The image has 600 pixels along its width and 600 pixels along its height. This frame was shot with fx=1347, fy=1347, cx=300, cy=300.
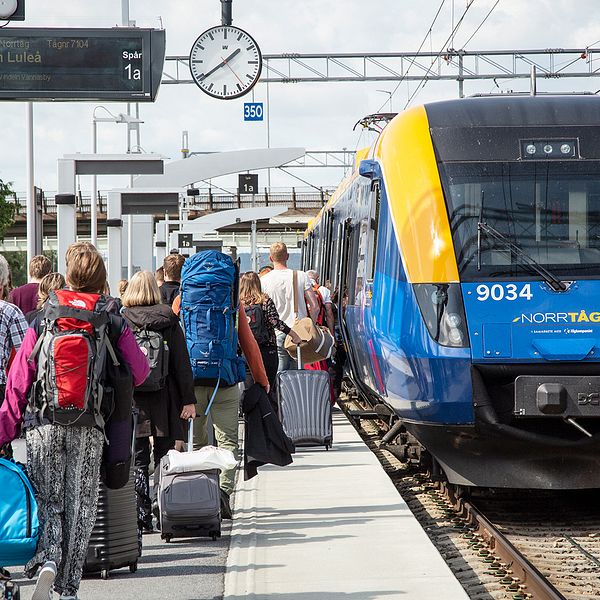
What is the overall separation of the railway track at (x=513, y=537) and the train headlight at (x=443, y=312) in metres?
1.25

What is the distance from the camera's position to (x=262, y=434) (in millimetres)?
8672

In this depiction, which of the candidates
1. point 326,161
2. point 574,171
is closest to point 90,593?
point 574,171

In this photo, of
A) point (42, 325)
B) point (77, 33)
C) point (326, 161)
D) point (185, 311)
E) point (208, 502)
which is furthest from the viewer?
point (326, 161)

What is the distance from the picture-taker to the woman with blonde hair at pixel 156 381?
8141 mm

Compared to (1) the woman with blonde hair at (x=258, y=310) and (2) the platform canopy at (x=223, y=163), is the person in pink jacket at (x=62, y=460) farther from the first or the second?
(2) the platform canopy at (x=223, y=163)

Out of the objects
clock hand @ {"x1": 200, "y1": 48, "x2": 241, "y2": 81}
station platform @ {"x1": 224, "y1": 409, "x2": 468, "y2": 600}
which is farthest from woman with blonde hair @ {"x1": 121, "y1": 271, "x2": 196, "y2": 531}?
clock hand @ {"x1": 200, "y1": 48, "x2": 241, "y2": 81}

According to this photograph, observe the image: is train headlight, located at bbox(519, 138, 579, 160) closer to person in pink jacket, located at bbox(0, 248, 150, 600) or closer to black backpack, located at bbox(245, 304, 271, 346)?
black backpack, located at bbox(245, 304, 271, 346)

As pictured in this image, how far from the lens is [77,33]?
39.6ft

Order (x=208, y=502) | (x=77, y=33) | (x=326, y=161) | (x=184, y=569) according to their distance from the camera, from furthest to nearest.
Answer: (x=326, y=161)
(x=77, y=33)
(x=208, y=502)
(x=184, y=569)

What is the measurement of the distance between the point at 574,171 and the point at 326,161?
4976 centimetres

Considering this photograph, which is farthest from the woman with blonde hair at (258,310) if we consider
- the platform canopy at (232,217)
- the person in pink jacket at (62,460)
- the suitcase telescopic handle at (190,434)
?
the platform canopy at (232,217)

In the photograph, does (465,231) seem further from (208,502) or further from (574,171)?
(208,502)

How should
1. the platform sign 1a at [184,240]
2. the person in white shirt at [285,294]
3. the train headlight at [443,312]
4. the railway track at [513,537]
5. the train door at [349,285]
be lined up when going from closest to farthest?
the railway track at [513,537] < the train headlight at [443,312] < the train door at [349,285] < the person in white shirt at [285,294] < the platform sign 1a at [184,240]

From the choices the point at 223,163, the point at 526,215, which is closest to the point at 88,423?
the point at 526,215
